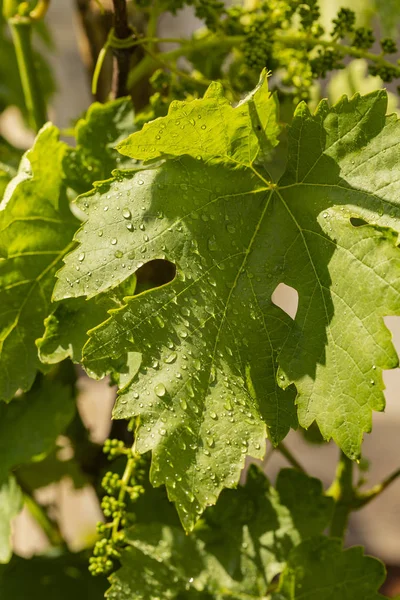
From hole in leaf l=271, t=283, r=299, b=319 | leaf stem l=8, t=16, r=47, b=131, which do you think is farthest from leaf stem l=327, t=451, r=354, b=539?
hole in leaf l=271, t=283, r=299, b=319

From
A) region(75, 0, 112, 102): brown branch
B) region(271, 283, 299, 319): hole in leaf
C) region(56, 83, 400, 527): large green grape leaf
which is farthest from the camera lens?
region(271, 283, 299, 319): hole in leaf

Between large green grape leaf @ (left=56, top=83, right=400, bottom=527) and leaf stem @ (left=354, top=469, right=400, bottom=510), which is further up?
large green grape leaf @ (left=56, top=83, right=400, bottom=527)

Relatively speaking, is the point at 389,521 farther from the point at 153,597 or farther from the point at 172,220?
the point at 172,220

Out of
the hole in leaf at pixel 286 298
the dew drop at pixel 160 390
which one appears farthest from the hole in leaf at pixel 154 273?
the hole in leaf at pixel 286 298

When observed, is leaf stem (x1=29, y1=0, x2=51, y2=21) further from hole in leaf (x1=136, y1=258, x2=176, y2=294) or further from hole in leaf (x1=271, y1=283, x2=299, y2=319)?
hole in leaf (x1=271, y1=283, x2=299, y2=319)

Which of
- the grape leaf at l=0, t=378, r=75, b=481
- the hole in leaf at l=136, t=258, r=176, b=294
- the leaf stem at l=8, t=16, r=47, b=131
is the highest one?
the leaf stem at l=8, t=16, r=47, b=131

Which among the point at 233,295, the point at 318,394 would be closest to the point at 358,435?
the point at 318,394
